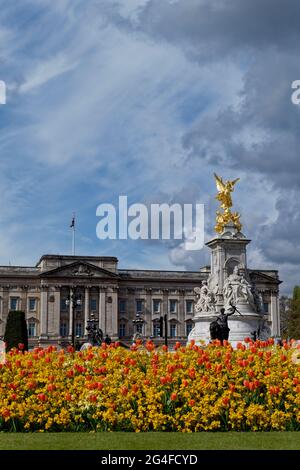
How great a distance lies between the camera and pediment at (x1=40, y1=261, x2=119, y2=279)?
110 m

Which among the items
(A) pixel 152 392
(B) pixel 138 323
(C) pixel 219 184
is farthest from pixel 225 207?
(A) pixel 152 392

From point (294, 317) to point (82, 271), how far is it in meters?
33.6

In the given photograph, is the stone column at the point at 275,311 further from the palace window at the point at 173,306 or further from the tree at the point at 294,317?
the palace window at the point at 173,306

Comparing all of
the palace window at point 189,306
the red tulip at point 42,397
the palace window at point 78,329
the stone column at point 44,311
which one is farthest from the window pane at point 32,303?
the red tulip at point 42,397

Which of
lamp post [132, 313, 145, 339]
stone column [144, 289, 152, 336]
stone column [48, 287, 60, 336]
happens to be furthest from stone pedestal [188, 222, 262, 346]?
stone column [144, 289, 152, 336]

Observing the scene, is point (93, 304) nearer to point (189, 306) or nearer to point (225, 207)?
point (189, 306)

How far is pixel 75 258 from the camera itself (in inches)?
4377

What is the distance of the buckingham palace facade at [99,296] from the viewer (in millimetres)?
109062

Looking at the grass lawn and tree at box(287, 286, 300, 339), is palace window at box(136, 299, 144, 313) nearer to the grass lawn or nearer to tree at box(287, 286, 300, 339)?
tree at box(287, 286, 300, 339)

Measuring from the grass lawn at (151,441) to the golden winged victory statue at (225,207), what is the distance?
41.3m

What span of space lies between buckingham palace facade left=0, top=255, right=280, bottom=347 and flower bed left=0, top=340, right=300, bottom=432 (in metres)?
90.1

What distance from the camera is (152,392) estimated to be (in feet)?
48.4
